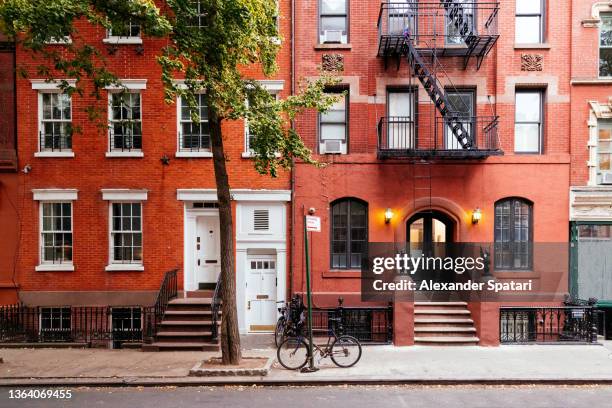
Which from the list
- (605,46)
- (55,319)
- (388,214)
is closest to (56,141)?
(55,319)

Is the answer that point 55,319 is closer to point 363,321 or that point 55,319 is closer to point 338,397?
point 363,321

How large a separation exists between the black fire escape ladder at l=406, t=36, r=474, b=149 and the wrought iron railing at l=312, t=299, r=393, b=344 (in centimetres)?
518

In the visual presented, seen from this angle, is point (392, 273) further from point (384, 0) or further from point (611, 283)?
point (384, 0)

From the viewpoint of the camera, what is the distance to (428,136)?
1342 centimetres

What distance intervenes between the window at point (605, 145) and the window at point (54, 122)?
16406mm

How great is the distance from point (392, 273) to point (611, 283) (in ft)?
22.1

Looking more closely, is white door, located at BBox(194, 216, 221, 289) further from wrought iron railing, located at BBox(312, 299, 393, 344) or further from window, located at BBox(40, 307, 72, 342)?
window, located at BBox(40, 307, 72, 342)

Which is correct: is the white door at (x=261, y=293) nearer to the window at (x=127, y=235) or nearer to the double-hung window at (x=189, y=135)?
the window at (x=127, y=235)

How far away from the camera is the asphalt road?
7883 millimetres

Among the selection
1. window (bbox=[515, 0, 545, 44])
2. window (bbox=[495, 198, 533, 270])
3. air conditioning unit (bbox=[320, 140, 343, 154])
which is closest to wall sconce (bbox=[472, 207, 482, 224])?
window (bbox=[495, 198, 533, 270])

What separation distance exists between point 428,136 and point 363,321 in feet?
19.6

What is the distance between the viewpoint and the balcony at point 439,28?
41.3 feet

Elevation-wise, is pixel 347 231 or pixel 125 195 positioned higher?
pixel 125 195

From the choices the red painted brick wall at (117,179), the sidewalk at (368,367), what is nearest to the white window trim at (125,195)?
the red painted brick wall at (117,179)
